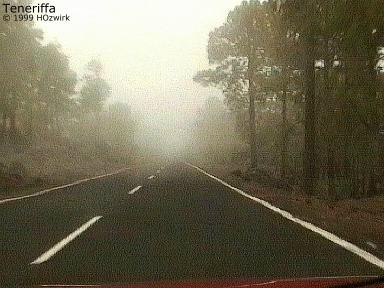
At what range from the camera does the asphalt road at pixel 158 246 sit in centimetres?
504

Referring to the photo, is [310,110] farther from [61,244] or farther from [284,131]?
[61,244]

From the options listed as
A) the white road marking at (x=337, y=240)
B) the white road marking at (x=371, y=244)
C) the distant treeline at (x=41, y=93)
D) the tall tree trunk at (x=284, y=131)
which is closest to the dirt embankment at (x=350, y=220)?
the white road marking at (x=371, y=244)

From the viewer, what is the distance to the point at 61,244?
6.75m

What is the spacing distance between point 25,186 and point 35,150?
60.4ft

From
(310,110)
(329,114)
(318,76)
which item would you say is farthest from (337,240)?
(318,76)

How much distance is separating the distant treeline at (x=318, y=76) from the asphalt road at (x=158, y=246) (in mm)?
6033

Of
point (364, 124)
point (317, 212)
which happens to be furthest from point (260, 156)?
point (317, 212)

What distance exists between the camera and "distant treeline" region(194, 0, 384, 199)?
14711 mm

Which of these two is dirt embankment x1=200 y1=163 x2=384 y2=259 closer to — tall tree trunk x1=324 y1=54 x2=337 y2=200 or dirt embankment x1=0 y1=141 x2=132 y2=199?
tall tree trunk x1=324 y1=54 x2=337 y2=200

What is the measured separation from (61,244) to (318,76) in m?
17.2

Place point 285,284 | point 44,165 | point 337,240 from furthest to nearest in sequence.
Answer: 1. point 44,165
2. point 337,240
3. point 285,284

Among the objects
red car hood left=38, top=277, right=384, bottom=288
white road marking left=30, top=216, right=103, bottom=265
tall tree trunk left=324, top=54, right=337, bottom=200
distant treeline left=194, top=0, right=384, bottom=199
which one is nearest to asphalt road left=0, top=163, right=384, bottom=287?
white road marking left=30, top=216, right=103, bottom=265

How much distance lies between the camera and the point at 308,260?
222 inches

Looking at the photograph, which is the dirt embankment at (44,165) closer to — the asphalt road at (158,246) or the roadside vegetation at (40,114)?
the roadside vegetation at (40,114)
